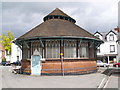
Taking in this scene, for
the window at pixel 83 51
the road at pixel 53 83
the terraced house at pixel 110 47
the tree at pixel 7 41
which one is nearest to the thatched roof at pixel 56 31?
the window at pixel 83 51

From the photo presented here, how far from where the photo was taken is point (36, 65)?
1606 centimetres

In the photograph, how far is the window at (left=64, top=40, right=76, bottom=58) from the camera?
16.4 meters

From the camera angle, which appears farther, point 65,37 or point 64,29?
point 64,29

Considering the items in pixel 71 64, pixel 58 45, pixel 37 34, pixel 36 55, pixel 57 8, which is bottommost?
pixel 71 64

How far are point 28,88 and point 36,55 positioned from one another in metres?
6.87

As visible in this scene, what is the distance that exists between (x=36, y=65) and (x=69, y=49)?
4.06m

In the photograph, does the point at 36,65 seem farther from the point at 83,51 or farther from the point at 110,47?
the point at 110,47

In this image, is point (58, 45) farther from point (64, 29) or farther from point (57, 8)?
point (57, 8)

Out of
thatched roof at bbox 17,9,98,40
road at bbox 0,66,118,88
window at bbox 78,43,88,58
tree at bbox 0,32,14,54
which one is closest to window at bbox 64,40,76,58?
window at bbox 78,43,88,58

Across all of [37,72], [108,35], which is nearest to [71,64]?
[37,72]

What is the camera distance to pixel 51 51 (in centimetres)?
1630

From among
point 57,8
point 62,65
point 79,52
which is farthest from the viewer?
point 57,8

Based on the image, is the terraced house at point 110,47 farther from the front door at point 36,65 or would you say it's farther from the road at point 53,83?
the road at point 53,83

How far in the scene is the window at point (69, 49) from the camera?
16.4 metres
